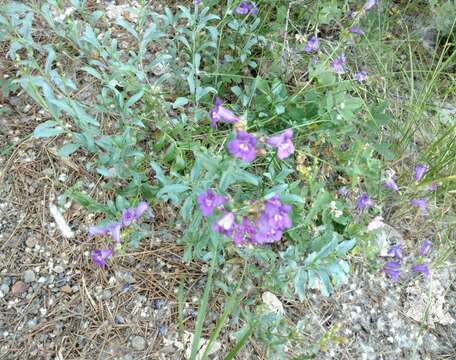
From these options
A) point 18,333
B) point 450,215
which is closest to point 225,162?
point 18,333

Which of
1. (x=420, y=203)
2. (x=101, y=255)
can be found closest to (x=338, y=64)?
(x=420, y=203)

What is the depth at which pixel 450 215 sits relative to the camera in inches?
108

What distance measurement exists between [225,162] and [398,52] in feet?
6.67

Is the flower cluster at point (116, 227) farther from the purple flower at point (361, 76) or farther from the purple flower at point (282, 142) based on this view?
the purple flower at point (361, 76)

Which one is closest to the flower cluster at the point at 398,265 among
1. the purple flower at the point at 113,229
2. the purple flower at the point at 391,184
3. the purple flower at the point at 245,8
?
the purple flower at the point at 391,184

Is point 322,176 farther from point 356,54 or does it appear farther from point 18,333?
point 18,333

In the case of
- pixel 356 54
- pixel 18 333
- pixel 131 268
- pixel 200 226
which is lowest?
pixel 18 333

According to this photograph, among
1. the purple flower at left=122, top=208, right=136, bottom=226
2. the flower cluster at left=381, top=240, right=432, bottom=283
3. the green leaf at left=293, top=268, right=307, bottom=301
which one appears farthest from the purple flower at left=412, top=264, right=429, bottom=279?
the purple flower at left=122, top=208, right=136, bottom=226

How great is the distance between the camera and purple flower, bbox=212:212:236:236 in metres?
1.67

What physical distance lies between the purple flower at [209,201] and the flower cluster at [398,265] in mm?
1075

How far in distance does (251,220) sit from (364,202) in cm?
92

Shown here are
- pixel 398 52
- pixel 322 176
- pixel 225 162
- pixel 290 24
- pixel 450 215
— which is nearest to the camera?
pixel 225 162

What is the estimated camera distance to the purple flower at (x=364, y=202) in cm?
244

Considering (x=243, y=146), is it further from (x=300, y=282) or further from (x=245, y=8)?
(x=245, y=8)
